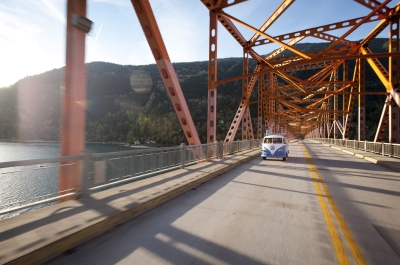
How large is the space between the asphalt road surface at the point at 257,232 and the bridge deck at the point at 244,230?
0.04 ft

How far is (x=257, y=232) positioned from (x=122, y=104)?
71178 millimetres

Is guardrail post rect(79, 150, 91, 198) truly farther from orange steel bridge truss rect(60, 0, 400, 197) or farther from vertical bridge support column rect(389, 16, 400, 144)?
vertical bridge support column rect(389, 16, 400, 144)

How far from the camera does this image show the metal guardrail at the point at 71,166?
4.12m

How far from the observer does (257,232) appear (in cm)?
409

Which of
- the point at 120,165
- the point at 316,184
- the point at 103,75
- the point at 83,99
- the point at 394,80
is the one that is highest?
the point at 103,75

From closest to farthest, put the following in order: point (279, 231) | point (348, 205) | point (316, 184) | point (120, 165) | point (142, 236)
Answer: point (142, 236), point (279, 231), point (348, 205), point (120, 165), point (316, 184)

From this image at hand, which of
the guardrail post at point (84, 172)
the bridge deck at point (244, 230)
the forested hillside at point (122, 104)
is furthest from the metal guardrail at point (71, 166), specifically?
the forested hillside at point (122, 104)

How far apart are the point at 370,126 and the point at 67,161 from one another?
442 feet

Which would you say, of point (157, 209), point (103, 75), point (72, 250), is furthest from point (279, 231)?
point (103, 75)

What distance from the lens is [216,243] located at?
142 inches

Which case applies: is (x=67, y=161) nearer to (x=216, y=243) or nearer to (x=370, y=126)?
(x=216, y=243)

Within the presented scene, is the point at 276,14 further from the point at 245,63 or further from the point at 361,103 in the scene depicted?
the point at 361,103

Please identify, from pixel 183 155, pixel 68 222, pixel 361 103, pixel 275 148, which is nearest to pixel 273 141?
pixel 275 148

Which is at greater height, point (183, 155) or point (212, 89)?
point (212, 89)
